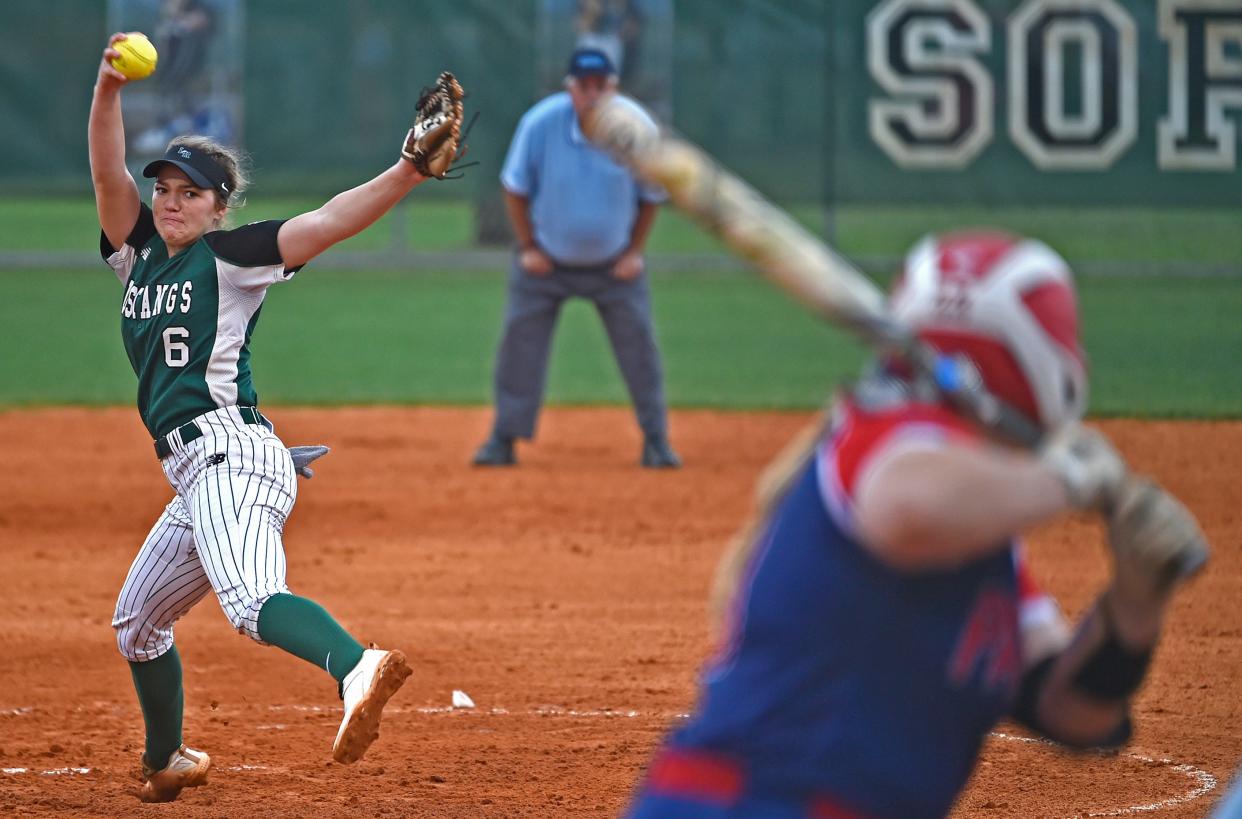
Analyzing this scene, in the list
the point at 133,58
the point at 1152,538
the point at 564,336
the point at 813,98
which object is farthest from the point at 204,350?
the point at 813,98

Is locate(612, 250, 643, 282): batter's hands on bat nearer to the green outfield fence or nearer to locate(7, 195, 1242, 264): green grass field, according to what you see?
the green outfield fence

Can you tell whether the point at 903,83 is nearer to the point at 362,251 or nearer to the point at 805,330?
the point at 805,330

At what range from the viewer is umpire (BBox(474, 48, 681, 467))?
921 centimetres

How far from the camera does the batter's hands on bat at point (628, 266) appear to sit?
922 cm

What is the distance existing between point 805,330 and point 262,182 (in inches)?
243

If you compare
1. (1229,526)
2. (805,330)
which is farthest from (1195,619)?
(805,330)

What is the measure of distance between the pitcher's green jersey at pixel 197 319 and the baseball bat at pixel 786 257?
5.20 feet

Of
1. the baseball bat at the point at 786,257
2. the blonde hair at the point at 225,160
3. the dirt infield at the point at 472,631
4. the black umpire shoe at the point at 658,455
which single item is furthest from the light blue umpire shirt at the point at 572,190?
the baseball bat at the point at 786,257

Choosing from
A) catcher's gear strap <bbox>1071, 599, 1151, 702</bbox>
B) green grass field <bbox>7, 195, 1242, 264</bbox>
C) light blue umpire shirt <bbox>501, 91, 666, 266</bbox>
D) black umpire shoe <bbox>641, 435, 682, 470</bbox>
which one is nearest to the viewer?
catcher's gear strap <bbox>1071, 599, 1151, 702</bbox>

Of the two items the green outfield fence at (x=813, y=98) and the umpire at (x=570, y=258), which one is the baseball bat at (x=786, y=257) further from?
the green outfield fence at (x=813, y=98)

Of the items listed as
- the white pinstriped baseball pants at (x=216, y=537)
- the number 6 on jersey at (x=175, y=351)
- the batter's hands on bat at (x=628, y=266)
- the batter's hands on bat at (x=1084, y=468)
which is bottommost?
the white pinstriped baseball pants at (x=216, y=537)

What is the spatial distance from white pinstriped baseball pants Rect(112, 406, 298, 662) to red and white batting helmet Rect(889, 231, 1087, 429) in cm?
213

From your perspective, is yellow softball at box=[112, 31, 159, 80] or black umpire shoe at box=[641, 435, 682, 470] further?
black umpire shoe at box=[641, 435, 682, 470]

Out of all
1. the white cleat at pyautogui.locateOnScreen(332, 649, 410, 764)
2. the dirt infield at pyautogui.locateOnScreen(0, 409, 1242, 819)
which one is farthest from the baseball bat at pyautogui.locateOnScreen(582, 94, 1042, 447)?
the dirt infield at pyautogui.locateOnScreen(0, 409, 1242, 819)
